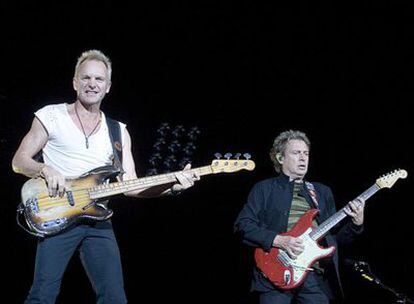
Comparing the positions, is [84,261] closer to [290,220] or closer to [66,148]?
[66,148]

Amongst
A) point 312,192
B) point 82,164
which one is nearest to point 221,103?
point 312,192

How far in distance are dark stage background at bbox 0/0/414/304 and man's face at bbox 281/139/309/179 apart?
1.34 meters

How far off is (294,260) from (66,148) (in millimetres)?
1785

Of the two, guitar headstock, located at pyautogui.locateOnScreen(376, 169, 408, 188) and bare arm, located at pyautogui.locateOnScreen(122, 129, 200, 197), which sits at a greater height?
bare arm, located at pyautogui.locateOnScreen(122, 129, 200, 197)

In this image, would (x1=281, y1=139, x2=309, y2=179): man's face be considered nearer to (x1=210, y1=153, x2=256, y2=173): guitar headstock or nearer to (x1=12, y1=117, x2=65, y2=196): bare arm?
(x1=210, y1=153, x2=256, y2=173): guitar headstock

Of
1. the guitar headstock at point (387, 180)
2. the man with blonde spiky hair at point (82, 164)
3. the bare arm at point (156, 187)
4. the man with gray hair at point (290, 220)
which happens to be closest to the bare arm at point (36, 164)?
the man with blonde spiky hair at point (82, 164)

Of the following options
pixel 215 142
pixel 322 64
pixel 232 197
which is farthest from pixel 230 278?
pixel 322 64

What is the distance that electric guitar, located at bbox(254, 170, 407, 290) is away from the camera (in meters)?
3.50

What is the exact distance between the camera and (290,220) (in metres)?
3.80

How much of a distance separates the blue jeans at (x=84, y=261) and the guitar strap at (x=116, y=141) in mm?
A: 401

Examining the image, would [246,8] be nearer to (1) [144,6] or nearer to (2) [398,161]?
(1) [144,6]

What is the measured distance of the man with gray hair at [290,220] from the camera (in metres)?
3.54

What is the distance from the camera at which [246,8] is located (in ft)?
17.2

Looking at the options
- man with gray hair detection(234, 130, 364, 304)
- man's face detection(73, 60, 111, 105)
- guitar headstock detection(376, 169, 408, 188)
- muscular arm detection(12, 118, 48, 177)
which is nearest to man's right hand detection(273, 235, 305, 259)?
man with gray hair detection(234, 130, 364, 304)
